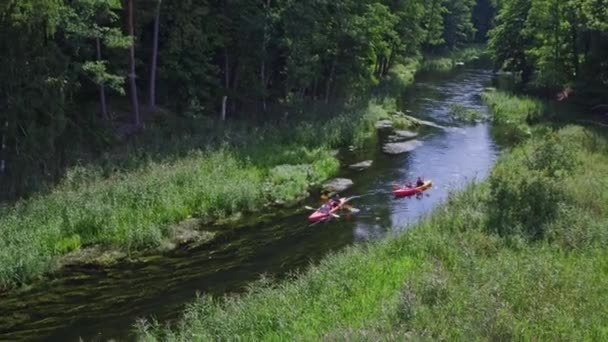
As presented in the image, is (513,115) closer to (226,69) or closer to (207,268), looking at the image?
(226,69)

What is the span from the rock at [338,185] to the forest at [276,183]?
0.35 metres

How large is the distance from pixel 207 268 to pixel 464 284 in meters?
8.19

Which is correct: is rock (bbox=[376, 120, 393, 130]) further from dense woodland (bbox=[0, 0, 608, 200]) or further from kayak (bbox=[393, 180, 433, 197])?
kayak (bbox=[393, 180, 433, 197])

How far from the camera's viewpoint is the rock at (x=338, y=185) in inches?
981

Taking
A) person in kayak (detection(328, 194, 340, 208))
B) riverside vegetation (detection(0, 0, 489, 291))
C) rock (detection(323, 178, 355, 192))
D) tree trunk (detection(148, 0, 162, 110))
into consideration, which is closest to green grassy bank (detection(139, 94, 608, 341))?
person in kayak (detection(328, 194, 340, 208))

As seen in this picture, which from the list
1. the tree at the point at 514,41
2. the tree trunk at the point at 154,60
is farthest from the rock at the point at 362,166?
the tree at the point at 514,41

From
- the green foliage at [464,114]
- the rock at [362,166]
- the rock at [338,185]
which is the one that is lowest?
the rock at [338,185]

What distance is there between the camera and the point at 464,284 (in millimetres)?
11492

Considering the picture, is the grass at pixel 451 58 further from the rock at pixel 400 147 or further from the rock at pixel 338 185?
the rock at pixel 338 185

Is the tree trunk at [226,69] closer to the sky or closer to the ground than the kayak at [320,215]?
closer to the sky

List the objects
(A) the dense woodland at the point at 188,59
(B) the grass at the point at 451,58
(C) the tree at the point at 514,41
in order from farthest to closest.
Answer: (B) the grass at the point at 451,58 → (C) the tree at the point at 514,41 → (A) the dense woodland at the point at 188,59

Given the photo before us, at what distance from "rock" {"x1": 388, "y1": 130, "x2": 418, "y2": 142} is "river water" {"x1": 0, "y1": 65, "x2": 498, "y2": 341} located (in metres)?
5.67

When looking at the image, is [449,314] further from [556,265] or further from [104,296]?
[104,296]

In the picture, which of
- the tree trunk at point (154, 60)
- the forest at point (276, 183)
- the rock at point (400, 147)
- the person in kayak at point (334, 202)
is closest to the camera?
the forest at point (276, 183)
